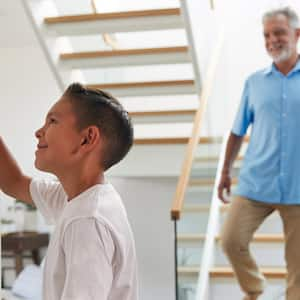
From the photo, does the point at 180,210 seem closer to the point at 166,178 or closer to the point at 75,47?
the point at 75,47

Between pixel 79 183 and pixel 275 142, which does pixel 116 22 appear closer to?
pixel 275 142

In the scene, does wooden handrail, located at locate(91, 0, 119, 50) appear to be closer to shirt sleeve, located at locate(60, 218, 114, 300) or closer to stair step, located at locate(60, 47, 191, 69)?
stair step, located at locate(60, 47, 191, 69)

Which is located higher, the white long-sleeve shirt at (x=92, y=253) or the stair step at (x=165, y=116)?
the white long-sleeve shirt at (x=92, y=253)

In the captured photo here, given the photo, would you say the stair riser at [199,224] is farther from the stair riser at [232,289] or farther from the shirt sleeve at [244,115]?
the shirt sleeve at [244,115]

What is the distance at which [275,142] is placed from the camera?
9.30ft

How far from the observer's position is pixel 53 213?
1419 mm

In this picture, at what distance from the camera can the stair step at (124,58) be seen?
3.82 m

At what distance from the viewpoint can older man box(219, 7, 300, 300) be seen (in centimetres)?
280

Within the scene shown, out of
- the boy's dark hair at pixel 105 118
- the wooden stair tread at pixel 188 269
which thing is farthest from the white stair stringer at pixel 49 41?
the boy's dark hair at pixel 105 118

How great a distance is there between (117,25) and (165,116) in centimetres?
81

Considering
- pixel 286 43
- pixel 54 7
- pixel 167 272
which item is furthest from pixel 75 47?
pixel 167 272

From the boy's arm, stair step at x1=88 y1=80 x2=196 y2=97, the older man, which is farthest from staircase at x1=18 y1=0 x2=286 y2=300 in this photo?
the boy's arm

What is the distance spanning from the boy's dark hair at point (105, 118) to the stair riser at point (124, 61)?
8.68ft

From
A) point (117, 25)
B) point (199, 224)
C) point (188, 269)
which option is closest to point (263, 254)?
point (199, 224)
